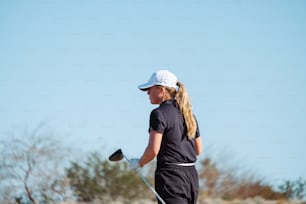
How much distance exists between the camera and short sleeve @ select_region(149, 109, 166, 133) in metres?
4.94

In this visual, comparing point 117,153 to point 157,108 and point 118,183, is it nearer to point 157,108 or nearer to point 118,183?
point 157,108

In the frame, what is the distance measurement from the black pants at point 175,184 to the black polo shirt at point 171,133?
0.06 metres

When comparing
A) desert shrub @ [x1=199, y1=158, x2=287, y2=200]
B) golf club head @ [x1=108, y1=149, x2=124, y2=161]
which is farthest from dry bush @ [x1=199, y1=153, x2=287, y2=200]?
golf club head @ [x1=108, y1=149, x2=124, y2=161]

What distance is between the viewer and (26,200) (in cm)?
1572

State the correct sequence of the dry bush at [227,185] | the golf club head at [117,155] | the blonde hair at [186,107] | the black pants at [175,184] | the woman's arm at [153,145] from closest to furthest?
the woman's arm at [153,145]
the black pants at [175,184]
the blonde hair at [186,107]
the golf club head at [117,155]
the dry bush at [227,185]

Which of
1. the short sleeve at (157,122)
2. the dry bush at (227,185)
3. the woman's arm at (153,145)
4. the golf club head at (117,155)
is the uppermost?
the short sleeve at (157,122)

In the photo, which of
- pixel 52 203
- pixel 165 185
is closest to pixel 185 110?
pixel 165 185

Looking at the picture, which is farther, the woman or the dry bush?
the dry bush

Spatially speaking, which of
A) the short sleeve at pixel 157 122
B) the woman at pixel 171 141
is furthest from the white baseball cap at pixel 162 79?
the short sleeve at pixel 157 122

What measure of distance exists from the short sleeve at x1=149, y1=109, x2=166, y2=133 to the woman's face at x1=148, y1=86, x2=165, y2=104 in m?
0.24

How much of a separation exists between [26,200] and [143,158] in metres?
11.3

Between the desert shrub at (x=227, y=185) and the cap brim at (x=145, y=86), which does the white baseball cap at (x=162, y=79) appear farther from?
the desert shrub at (x=227, y=185)

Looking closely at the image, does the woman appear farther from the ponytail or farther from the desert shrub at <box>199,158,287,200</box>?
the desert shrub at <box>199,158,287,200</box>

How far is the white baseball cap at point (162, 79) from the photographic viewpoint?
5180mm
